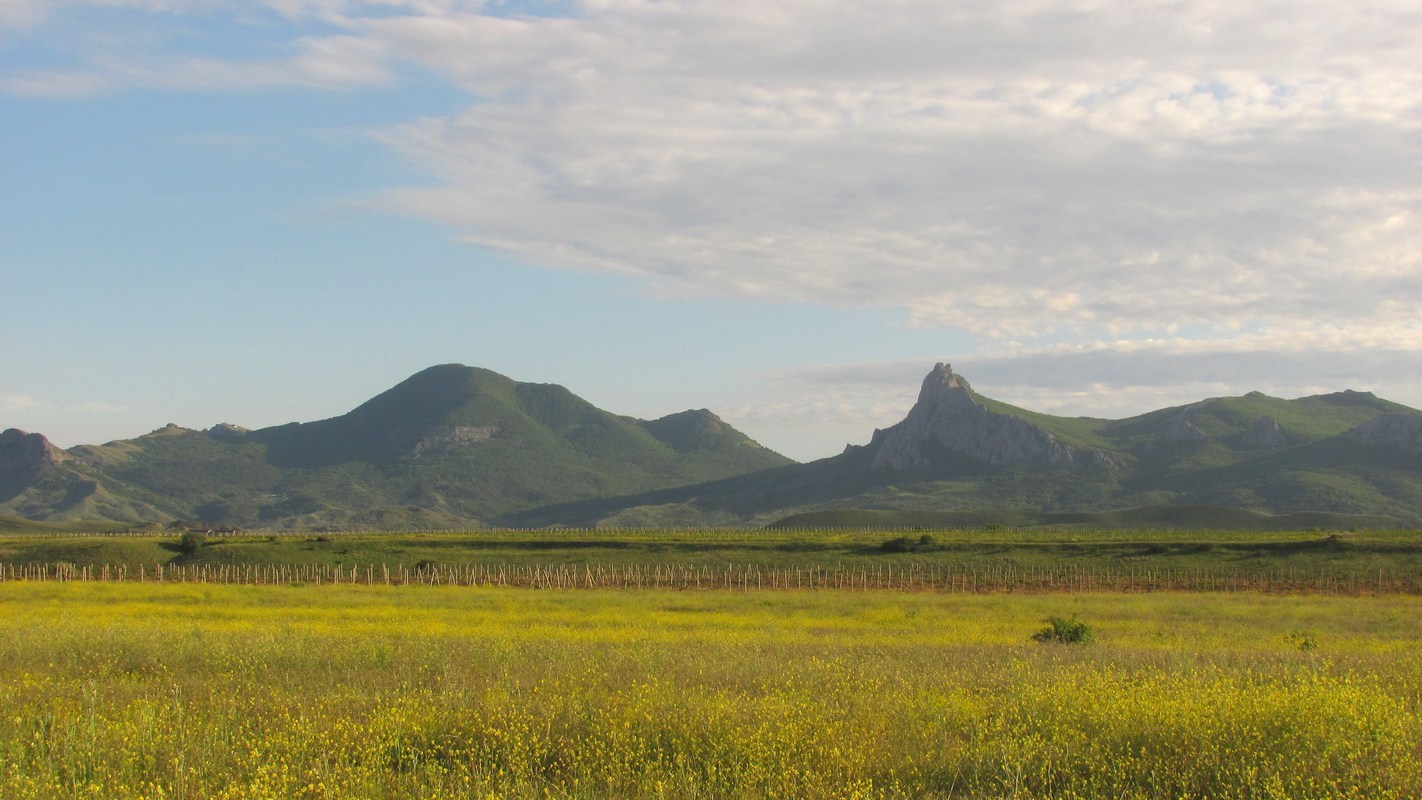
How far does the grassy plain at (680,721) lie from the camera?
11.3 m

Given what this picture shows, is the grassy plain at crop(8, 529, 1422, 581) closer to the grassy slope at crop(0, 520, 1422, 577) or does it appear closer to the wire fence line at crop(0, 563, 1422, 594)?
the grassy slope at crop(0, 520, 1422, 577)

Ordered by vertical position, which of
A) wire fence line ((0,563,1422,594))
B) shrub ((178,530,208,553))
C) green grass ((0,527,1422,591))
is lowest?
wire fence line ((0,563,1422,594))

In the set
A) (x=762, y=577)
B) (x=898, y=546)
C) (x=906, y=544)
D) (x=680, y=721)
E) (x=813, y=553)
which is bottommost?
(x=762, y=577)

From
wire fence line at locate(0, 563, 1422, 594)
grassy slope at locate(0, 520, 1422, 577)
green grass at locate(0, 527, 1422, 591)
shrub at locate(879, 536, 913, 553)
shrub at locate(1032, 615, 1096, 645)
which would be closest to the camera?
shrub at locate(1032, 615, 1096, 645)

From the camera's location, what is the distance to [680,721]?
13.0 meters

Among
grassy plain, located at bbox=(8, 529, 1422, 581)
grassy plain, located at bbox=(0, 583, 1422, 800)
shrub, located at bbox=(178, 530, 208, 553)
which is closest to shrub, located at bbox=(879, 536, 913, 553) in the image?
grassy plain, located at bbox=(8, 529, 1422, 581)

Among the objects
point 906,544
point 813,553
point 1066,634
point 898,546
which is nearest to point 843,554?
point 813,553

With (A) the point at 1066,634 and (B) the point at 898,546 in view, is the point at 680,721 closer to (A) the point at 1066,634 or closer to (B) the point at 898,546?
(A) the point at 1066,634

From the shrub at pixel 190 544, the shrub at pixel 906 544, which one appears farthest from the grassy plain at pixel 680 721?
the shrub at pixel 190 544

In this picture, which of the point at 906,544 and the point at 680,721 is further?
the point at 906,544

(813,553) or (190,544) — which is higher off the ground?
(190,544)

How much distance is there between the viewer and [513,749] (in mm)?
12273

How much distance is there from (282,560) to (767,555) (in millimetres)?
36173

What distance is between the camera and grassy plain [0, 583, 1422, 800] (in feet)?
37.0
